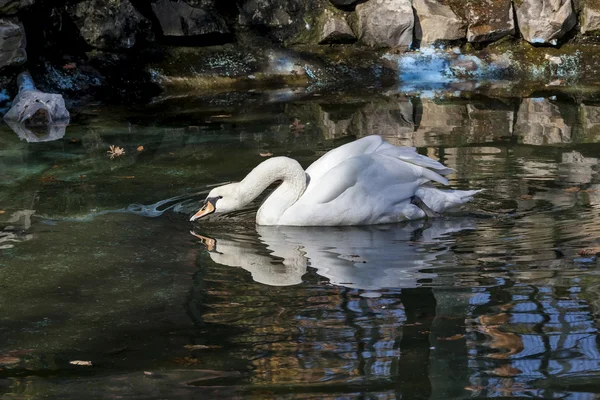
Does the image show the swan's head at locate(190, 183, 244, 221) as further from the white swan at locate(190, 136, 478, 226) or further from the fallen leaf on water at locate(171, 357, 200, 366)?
the fallen leaf on water at locate(171, 357, 200, 366)

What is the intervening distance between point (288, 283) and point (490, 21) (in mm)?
9264

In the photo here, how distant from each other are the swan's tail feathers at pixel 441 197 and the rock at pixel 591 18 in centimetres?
780

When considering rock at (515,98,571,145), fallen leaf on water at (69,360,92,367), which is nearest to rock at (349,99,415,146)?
rock at (515,98,571,145)

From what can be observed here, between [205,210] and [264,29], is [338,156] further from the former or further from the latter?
[264,29]

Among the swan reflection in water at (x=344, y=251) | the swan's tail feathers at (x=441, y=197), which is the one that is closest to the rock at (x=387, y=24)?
the swan's tail feathers at (x=441, y=197)

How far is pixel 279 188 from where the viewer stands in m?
7.04

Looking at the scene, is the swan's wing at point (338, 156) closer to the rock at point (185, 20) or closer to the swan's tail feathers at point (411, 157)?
the swan's tail feathers at point (411, 157)

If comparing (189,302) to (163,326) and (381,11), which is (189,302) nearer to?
(163,326)

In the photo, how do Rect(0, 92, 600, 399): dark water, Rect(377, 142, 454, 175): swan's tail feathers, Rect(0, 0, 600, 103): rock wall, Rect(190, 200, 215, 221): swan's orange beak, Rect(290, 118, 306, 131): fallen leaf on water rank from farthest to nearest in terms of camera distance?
Rect(0, 0, 600, 103): rock wall, Rect(290, 118, 306, 131): fallen leaf on water, Rect(377, 142, 454, 175): swan's tail feathers, Rect(190, 200, 215, 221): swan's orange beak, Rect(0, 92, 600, 399): dark water

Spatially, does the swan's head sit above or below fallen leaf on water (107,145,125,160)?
below

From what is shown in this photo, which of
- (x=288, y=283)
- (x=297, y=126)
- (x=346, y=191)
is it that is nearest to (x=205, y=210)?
(x=346, y=191)

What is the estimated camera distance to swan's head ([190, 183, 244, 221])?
709 cm

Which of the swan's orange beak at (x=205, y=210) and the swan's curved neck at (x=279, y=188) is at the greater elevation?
the swan's curved neck at (x=279, y=188)

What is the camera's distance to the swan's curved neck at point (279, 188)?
6.97m
